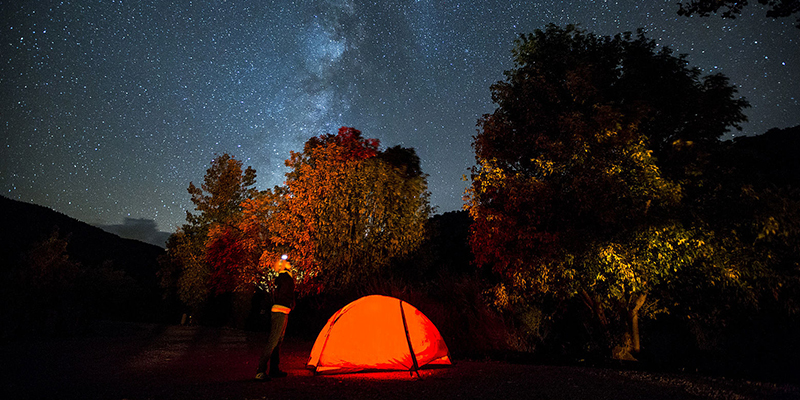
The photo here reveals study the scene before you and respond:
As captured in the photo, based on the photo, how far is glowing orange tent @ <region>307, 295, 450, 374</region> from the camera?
A: 26.8 ft

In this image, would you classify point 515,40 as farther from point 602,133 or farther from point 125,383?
point 125,383

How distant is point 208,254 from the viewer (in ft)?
85.6

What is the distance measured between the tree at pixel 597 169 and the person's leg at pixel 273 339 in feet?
21.7

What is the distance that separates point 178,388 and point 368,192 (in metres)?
12.4

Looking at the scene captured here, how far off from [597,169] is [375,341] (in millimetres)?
7029

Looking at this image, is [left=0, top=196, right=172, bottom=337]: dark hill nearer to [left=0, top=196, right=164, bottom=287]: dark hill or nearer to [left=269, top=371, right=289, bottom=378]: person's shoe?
[left=0, top=196, right=164, bottom=287]: dark hill

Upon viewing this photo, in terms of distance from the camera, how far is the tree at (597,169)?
9.85 m

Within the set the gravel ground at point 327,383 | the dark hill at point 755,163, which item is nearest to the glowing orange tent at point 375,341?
the gravel ground at point 327,383

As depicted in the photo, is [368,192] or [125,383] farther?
[368,192]

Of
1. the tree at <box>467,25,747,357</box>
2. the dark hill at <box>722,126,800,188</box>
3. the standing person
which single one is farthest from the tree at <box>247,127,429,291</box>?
the dark hill at <box>722,126,800,188</box>

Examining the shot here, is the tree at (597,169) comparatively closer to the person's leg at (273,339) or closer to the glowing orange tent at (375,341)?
the glowing orange tent at (375,341)

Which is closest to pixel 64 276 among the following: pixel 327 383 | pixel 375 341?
pixel 375 341

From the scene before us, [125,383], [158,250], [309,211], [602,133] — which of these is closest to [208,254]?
[309,211]

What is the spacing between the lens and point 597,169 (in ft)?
33.4
